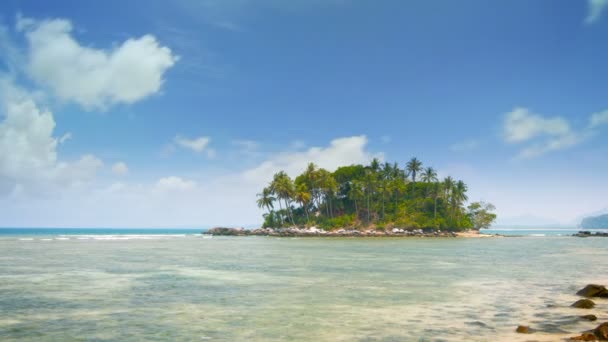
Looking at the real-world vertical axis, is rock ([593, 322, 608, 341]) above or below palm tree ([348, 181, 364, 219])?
below

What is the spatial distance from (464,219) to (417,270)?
99.3m

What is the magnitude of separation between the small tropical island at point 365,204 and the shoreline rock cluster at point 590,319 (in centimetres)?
8877

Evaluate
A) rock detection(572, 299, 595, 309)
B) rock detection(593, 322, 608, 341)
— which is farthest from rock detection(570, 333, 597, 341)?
rock detection(572, 299, 595, 309)

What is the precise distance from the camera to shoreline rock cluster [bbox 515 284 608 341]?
462 inches

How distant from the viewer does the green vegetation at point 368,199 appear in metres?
120

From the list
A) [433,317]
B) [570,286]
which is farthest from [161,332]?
[570,286]

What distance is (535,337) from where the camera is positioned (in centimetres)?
1273

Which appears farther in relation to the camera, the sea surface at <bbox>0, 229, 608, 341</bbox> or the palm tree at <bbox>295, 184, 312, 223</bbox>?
the palm tree at <bbox>295, 184, 312, 223</bbox>

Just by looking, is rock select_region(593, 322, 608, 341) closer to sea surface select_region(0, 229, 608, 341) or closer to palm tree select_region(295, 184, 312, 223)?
sea surface select_region(0, 229, 608, 341)

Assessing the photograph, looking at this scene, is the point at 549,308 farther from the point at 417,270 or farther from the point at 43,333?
the point at 43,333

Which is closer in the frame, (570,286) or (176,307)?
(176,307)

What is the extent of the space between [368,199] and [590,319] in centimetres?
10428

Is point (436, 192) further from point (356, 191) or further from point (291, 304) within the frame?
point (291, 304)

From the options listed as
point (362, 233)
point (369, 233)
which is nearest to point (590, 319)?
point (362, 233)
